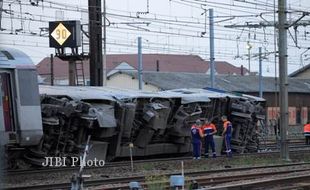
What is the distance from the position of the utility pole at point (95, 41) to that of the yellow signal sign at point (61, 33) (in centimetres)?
490

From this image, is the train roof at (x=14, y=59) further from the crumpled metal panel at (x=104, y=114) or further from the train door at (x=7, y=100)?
the crumpled metal panel at (x=104, y=114)

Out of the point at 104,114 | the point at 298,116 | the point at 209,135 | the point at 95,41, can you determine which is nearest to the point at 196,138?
the point at 209,135

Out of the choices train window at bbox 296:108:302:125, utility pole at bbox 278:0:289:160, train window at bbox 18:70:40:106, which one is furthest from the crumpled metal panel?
train window at bbox 296:108:302:125

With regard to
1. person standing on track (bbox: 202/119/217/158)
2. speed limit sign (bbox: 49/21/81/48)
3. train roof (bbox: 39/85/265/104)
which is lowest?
person standing on track (bbox: 202/119/217/158)

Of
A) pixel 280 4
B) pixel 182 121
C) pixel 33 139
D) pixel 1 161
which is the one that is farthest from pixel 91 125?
pixel 1 161

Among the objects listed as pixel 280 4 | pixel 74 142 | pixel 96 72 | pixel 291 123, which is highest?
pixel 280 4

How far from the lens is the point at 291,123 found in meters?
62.6

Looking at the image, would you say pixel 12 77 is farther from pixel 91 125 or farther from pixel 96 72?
pixel 96 72

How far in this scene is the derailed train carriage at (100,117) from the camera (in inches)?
703

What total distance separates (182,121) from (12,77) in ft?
31.4

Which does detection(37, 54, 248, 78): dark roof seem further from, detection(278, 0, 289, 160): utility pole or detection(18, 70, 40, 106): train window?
detection(18, 70, 40, 106): train window

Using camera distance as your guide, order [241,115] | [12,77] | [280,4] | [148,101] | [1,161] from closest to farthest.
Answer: [1,161] < [12,77] < [280,4] < [148,101] < [241,115]

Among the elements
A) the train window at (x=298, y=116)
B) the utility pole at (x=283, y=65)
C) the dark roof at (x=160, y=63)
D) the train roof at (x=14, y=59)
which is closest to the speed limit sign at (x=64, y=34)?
the utility pole at (x=283, y=65)

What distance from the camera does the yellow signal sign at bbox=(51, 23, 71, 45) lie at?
34.5m
